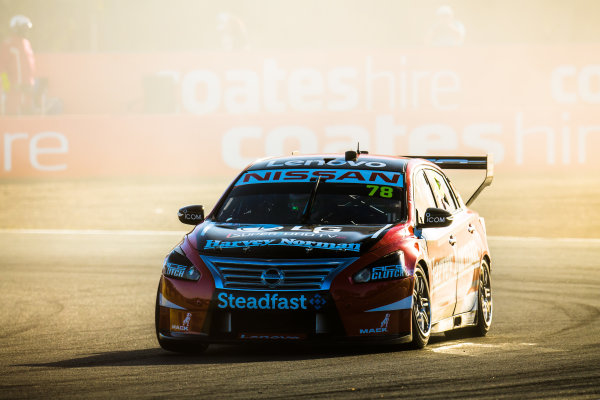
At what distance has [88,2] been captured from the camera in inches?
1719

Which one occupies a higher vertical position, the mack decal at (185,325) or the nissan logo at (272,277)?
the nissan logo at (272,277)

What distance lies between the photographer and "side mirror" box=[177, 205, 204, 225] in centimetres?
1013

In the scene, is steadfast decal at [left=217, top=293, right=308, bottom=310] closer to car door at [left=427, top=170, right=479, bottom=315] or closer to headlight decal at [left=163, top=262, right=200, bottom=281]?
headlight decal at [left=163, top=262, right=200, bottom=281]

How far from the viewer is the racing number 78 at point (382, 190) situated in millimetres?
10094

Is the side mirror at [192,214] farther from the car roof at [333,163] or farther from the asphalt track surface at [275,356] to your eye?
the asphalt track surface at [275,356]

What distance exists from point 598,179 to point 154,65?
11.1 metres

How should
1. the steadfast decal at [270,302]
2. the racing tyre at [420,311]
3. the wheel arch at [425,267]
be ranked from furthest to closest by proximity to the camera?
1. the wheel arch at [425,267]
2. the racing tyre at [420,311]
3. the steadfast decal at [270,302]

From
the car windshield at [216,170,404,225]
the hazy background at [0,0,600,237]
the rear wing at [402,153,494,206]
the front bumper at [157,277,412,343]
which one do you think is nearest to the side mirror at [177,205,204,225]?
the car windshield at [216,170,404,225]

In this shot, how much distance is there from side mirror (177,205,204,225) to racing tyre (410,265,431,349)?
1724 mm

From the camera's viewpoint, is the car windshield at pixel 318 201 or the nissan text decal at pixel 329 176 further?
the nissan text decal at pixel 329 176

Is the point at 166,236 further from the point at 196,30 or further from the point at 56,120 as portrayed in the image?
the point at 196,30

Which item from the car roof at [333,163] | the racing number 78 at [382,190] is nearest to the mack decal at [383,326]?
the racing number 78 at [382,190]

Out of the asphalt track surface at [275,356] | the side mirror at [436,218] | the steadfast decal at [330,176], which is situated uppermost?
the steadfast decal at [330,176]

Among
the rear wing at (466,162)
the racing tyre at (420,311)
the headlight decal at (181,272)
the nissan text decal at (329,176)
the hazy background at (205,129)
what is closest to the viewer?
the headlight decal at (181,272)
